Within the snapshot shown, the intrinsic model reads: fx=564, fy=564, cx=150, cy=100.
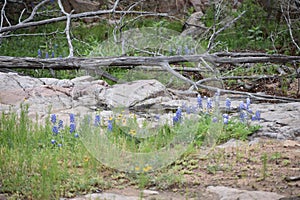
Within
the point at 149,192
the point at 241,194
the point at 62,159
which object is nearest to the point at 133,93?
the point at 62,159

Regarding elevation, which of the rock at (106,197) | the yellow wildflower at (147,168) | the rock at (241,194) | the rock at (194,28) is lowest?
the rock at (106,197)

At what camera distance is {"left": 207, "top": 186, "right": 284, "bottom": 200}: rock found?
452cm

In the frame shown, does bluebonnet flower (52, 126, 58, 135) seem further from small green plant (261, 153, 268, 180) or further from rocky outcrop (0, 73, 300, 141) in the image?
small green plant (261, 153, 268, 180)

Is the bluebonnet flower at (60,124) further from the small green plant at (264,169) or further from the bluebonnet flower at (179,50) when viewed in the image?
the bluebonnet flower at (179,50)

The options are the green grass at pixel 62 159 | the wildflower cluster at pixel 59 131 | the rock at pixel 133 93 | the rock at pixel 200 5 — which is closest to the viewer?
the green grass at pixel 62 159

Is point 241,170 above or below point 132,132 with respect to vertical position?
below

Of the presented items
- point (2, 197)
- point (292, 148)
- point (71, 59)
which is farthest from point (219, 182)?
point (71, 59)

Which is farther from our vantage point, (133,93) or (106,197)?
(133,93)

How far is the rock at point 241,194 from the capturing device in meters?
4.52

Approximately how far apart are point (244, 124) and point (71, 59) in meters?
2.90

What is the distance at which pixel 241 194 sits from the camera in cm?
461

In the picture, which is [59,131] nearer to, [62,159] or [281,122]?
[62,159]

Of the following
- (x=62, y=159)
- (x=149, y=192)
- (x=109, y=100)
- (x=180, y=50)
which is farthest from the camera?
(x=180, y=50)

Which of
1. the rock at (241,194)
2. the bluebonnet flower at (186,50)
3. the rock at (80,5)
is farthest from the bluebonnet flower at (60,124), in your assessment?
the rock at (80,5)
